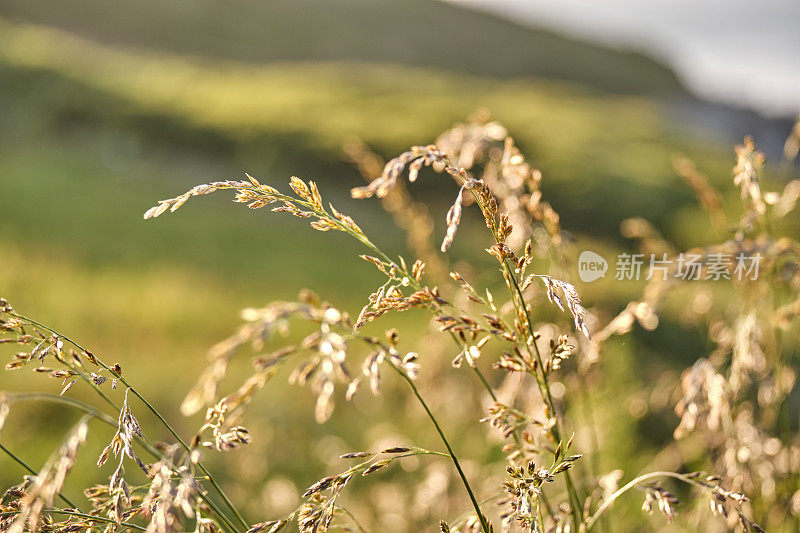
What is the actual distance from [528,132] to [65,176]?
6.68 m

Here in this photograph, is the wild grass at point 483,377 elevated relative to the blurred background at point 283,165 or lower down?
elevated

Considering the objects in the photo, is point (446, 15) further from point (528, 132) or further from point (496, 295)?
point (496, 295)

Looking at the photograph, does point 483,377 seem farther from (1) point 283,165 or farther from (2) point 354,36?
(2) point 354,36

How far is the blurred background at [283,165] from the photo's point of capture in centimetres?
286

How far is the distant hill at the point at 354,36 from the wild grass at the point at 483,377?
1332 cm

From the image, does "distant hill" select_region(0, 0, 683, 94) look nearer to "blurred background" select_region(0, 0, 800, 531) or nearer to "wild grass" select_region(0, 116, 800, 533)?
"blurred background" select_region(0, 0, 800, 531)

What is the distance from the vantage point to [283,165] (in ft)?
26.8

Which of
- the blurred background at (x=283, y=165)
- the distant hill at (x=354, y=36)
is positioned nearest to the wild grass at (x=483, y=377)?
the blurred background at (x=283, y=165)

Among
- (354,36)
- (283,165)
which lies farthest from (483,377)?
(354,36)

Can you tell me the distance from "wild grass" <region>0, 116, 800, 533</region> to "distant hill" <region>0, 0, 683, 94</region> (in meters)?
13.3

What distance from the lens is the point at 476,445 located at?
8.80 ft

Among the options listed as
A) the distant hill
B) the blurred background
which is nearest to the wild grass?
the blurred background

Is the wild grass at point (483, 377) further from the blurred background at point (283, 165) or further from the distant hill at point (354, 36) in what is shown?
the distant hill at point (354, 36)

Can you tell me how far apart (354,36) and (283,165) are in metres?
8.53
